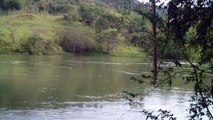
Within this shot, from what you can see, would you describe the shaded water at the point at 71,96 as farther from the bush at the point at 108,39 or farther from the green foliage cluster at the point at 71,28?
A: the bush at the point at 108,39

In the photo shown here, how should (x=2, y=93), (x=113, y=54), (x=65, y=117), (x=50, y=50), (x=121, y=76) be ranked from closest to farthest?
(x=65, y=117)
(x=2, y=93)
(x=121, y=76)
(x=50, y=50)
(x=113, y=54)

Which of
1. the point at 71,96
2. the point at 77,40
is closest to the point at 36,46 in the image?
the point at 77,40

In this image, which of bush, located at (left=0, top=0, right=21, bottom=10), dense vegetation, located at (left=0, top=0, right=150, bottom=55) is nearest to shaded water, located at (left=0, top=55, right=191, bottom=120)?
dense vegetation, located at (left=0, top=0, right=150, bottom=55)

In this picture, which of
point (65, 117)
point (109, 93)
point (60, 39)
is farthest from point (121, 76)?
point (60, 39)

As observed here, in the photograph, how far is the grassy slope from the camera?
108 metres

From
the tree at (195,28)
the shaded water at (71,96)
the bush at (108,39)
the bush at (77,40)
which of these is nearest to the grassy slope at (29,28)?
the bush at (108,39)

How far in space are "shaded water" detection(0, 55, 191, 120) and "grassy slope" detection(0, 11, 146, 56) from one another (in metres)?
49.1

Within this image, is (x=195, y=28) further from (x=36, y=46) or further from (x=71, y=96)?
(x=36, y=46)

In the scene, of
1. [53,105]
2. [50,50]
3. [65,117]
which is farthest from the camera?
[50,50]

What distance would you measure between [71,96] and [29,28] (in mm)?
79643

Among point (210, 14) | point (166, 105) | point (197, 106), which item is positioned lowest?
point (166, 105)

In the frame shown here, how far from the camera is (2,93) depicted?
3984cm

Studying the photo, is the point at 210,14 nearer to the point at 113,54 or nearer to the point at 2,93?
the point at 2,93

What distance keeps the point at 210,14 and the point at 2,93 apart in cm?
3455
